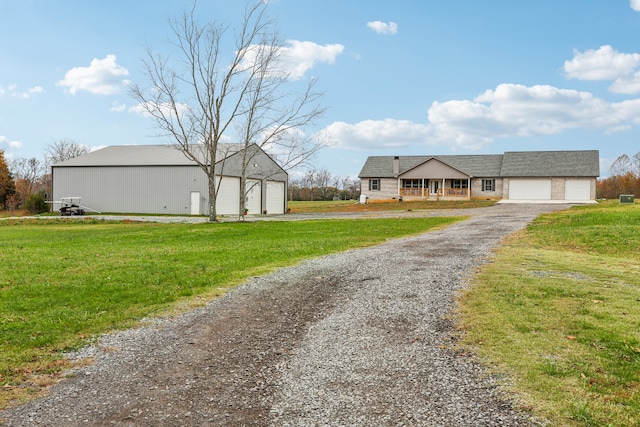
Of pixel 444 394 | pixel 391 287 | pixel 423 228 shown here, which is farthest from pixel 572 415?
pixel 423 228

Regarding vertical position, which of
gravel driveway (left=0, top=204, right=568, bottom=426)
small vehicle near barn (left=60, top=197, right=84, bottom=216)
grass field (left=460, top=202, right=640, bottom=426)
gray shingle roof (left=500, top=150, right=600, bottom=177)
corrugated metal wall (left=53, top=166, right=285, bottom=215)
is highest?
gray shingle roof (left=500, top=150, right=600, bottom=177)

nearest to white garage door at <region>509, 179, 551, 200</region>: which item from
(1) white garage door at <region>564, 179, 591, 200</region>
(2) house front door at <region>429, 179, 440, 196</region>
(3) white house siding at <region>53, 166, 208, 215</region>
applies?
(1) white garage door at <region>564, 179, 591, 200</region>

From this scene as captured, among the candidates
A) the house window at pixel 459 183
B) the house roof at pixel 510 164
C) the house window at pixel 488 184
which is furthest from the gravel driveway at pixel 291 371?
the house window at pixel 459 183

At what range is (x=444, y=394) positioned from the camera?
14.1ft

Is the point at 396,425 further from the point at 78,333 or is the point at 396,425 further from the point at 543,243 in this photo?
the point at 543,243

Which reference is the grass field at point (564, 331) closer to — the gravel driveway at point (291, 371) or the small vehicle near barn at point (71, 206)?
the gravel driveway at point (291, 371)

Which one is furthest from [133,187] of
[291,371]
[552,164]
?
[291,371]

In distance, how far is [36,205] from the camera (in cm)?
4269

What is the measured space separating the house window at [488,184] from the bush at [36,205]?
39.7 meters

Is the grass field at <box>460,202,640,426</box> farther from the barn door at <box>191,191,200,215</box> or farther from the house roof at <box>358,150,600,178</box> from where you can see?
the house roof at <box>358,150,600,178</box>

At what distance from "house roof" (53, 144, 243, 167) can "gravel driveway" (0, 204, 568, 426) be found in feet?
105

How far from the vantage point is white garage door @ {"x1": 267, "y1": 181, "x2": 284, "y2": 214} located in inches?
1754

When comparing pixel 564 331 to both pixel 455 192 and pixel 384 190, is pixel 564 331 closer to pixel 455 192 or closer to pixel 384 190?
pixel 455 192

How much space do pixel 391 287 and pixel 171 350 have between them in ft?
14.0
